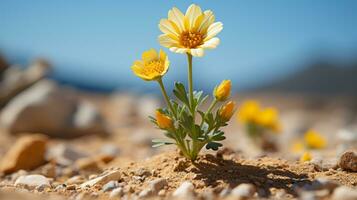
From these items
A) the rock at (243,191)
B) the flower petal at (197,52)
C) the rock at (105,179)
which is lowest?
the rock at (243,191)

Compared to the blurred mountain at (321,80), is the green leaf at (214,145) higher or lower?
lower

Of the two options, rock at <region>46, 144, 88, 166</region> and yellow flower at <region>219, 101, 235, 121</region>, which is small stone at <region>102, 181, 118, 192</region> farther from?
rock at <region>46, 144, 88, 166</region>

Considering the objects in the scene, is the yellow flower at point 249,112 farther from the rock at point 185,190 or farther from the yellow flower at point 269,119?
the rock at point 185,190

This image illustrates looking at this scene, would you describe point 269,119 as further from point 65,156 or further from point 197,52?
point 197,52

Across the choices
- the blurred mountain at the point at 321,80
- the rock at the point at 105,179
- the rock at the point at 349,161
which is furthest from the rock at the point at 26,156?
the blurred mountain at the point at 321,80

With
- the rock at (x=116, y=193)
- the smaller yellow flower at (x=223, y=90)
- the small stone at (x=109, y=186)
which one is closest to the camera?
the rock at (x=116, y=193)

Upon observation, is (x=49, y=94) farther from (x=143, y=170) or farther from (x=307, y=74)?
(x=307, y=74)
